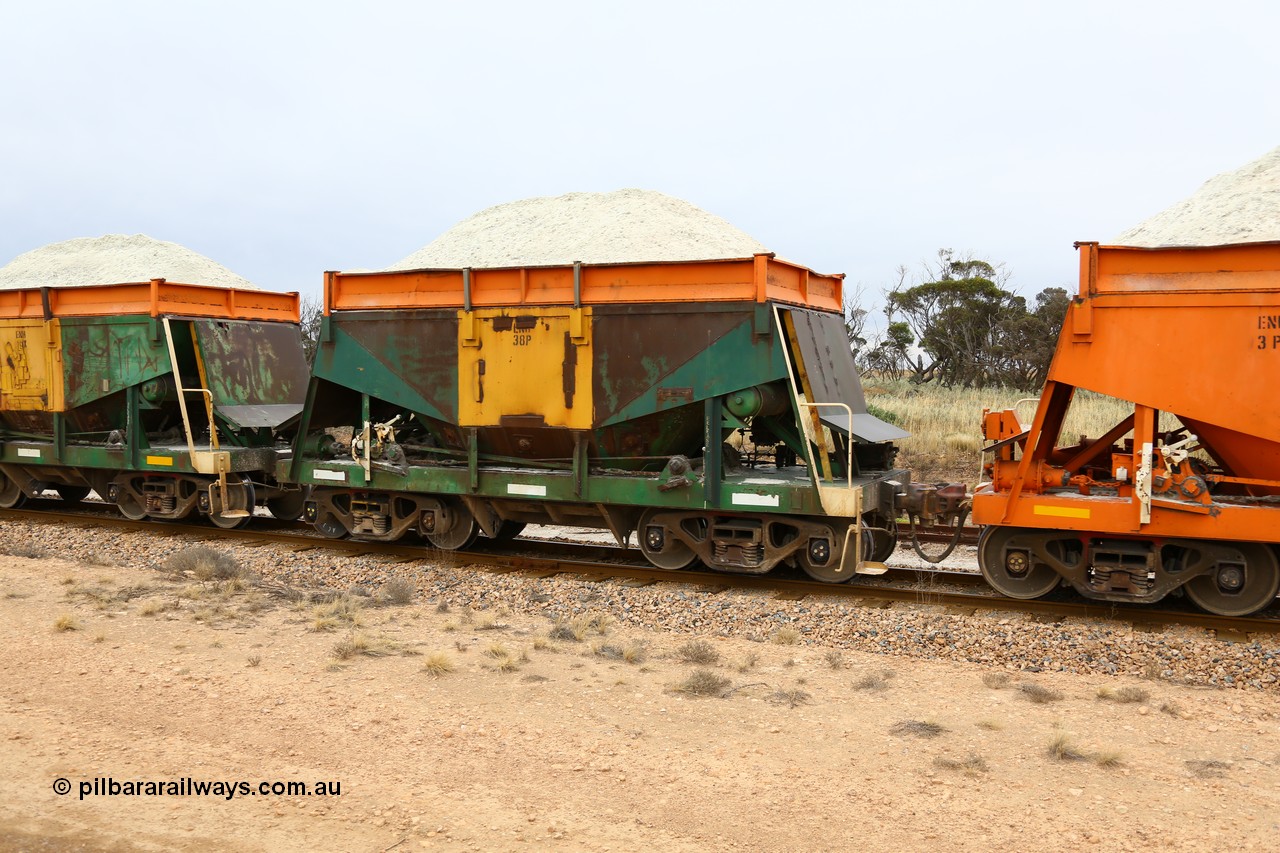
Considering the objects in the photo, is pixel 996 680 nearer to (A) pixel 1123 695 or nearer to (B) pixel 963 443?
(A) pixel 1123 695

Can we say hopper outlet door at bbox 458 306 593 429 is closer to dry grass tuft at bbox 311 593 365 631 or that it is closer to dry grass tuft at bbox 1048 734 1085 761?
dry grass tuft at bbox 311 593 365 631

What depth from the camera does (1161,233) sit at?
29.1 feet

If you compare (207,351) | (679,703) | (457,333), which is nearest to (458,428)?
(457,333)

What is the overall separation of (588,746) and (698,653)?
1.84 meters

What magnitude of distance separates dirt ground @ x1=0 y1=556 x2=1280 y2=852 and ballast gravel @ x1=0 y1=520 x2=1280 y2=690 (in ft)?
1.23

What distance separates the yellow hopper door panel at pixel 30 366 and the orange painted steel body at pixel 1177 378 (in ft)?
40.6

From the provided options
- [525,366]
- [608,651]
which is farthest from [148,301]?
[608,651]

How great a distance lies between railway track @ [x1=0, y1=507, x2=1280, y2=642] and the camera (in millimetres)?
8258

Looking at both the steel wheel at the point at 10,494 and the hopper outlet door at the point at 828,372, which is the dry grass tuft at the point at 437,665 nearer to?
the hopper outlet door at the point at 828,372

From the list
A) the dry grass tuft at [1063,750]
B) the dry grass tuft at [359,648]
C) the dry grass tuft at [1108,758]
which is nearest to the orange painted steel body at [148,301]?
the dry grass tuft at [359,648]

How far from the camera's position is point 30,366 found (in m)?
14.3

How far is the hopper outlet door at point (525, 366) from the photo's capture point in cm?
1022

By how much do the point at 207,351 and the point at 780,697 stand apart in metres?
10.0

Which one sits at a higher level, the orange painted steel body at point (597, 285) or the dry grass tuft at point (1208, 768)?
the orange painted steel body at point (597, 285)
